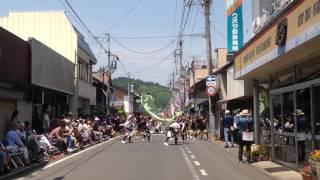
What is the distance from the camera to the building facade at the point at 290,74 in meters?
13.7

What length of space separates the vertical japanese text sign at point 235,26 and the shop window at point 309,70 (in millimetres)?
9085

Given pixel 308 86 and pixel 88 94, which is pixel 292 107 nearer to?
pixel 308 86

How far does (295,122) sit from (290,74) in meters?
1.70

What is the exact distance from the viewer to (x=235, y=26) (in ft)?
86.9

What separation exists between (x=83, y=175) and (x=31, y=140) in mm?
4743

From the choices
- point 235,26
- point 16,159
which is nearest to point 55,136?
point 16,159

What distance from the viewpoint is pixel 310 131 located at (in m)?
16.2

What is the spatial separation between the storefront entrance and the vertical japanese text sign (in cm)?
600

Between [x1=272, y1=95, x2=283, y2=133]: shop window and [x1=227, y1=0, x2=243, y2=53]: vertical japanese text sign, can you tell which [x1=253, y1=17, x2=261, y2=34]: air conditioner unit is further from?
[x1=272, y1=95, x2=283, y2=133]: shop window

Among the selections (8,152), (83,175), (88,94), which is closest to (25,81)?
(8,152)

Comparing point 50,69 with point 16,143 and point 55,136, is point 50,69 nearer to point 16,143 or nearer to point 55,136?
point 55,136

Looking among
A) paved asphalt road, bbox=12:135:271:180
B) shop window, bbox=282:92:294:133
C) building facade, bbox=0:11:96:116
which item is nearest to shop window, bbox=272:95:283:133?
shop window, bbox=282:92:294:133

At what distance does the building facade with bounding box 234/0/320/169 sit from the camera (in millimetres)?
13703

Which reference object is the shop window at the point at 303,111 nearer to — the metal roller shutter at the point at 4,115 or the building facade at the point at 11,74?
the building facade at the point at 11,74
